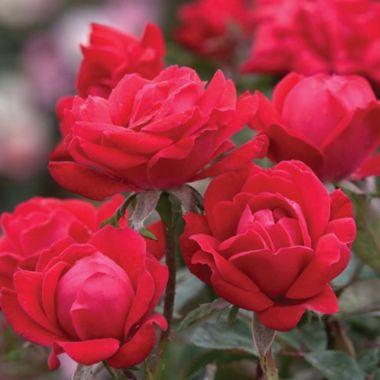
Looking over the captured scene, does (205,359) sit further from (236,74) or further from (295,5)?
(236,74)

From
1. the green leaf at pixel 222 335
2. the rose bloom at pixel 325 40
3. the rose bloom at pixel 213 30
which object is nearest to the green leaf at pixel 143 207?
the green leaf at pixel 222 335

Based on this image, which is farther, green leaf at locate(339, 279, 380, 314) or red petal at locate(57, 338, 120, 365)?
green leaf at locate(339, 279, 380, 314)

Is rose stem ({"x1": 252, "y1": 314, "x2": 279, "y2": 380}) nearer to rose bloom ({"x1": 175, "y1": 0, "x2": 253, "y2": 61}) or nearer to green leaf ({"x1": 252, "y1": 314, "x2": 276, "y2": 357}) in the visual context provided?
green leaf ({"x1": 252, "y1": 314, "x2": 276, "y2": 357})

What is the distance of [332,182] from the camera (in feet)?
1.99

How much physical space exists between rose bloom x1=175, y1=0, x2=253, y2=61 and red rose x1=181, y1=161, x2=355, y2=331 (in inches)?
23.2

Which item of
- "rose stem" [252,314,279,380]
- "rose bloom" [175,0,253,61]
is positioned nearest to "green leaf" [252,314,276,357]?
"rose stem" [252,314,279,380]

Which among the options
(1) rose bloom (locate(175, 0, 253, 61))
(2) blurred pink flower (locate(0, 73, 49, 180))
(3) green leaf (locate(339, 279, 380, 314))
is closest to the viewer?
(3) green leaf (locate(339, 279, 380, 314))

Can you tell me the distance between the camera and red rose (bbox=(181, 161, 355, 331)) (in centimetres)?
48

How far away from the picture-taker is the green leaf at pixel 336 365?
0.59 metres

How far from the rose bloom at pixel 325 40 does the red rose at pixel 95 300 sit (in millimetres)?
366

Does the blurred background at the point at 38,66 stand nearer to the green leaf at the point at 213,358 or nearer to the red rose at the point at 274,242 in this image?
the green leaf at the point at 213,358

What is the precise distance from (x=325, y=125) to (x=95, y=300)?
0.61 feet

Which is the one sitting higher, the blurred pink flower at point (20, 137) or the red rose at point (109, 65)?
the red rose at point (109, 65)

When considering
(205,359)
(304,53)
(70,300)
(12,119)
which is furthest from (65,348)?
(12,119)
